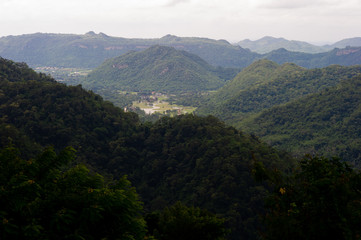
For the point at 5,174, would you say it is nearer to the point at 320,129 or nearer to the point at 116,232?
the point at 116,232

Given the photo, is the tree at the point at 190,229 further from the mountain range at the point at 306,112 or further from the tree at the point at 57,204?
the mountain range at the point at 306,112

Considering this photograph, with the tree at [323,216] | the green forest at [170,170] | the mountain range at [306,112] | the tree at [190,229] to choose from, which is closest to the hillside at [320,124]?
the mountain range at [306,112]

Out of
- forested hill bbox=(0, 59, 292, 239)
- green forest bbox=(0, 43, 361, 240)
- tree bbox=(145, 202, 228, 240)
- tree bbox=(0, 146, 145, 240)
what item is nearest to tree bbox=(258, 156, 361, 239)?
green forest bbox=(0, 43, 361, 240)

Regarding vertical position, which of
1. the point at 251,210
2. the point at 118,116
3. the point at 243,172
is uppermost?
the point at 118,116

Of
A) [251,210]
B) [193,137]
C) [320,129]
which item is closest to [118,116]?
[193,137]

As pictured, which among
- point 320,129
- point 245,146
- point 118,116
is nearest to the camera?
point 245,146

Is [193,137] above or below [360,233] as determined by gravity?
below

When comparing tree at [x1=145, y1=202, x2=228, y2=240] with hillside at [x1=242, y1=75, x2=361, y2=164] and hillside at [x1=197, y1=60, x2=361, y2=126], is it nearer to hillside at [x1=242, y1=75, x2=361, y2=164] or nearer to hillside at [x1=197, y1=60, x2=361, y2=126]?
hillside at [x1=242, y1=75, x2=361, y2=164]
